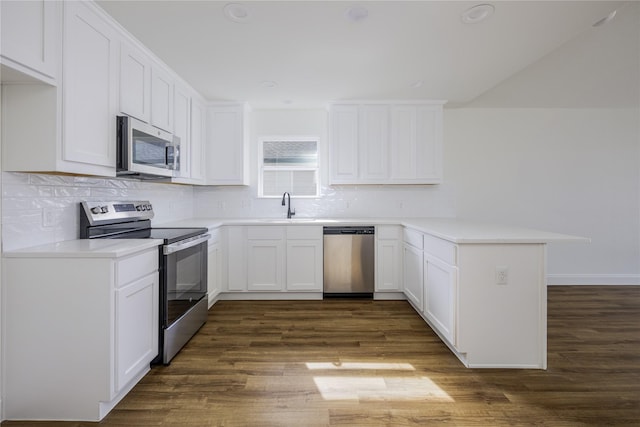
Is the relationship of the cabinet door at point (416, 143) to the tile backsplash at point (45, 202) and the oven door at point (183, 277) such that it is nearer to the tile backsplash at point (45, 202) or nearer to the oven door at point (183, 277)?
the oven door at point (183, 277)

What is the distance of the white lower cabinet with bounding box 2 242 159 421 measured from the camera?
1.59m

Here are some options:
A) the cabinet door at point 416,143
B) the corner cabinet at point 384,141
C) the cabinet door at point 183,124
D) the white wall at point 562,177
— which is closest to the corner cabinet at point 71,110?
the cabinet door at point 183,124

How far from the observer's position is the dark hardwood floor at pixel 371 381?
65.1 inches

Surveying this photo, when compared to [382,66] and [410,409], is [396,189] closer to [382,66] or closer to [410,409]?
[382,66]

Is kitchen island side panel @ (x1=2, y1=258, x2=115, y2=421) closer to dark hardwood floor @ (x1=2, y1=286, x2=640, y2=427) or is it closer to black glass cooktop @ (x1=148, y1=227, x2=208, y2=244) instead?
dark hardwood floor @ (x1=2, y1=286, x2=640, y2=427)

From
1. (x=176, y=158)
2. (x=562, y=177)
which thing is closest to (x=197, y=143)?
(x=176, y=158)

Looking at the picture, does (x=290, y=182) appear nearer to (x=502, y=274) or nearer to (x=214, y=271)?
(x=214, y=271)

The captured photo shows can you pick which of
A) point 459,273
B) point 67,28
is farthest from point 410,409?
point 67,28

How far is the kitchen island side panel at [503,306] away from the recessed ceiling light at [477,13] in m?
1.56

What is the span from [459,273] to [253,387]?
1.58 meters

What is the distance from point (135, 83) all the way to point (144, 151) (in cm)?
54

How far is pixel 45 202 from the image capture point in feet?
6.14

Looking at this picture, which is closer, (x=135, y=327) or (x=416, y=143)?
(x=135, y=327)

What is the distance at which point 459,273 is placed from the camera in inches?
84.0
